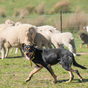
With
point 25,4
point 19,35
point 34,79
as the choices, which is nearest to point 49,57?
point 34,79

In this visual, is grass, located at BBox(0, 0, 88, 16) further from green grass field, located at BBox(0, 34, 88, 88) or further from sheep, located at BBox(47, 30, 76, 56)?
green grass field, located at BBox(0, 34, 88, 88)

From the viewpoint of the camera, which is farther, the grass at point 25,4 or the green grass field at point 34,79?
the grass at point 25,4

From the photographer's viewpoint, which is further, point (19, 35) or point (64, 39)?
point (64, 39)

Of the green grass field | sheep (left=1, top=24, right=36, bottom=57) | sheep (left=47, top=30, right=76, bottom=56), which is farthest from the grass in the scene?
the green grass field

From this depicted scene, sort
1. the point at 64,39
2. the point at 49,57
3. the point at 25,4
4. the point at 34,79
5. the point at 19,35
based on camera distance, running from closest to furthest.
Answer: the point at 49,57 < the point at 34,79 < the point at 19,35 < the point at 64,39 < the point at 25,4

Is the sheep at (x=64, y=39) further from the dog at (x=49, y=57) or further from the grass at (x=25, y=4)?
the grass at (x=25, y=4)

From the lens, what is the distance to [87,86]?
5055 mm

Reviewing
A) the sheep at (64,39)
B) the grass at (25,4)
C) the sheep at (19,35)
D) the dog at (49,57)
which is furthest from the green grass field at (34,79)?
the grass at (25,4)

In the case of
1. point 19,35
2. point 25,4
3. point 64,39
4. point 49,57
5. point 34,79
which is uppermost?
point 25,4

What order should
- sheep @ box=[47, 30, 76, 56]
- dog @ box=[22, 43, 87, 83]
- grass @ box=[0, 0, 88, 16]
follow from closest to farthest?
dog @ box=[22, 43, 87, 83], sheep @ box=[47, 30, 76, 56], grass @ box=[0, 0, 88, 16]

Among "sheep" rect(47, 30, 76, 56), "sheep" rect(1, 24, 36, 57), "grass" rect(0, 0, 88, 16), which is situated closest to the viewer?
"sheep" rect(1, 24, 36, 57)

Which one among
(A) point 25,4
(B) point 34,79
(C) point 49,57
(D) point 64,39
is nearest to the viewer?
(C) point 49,57

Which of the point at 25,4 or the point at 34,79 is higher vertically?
the point at 25,4

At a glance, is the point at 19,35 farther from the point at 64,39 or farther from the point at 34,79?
the point at 34,79
